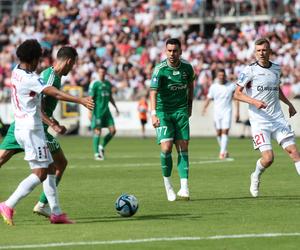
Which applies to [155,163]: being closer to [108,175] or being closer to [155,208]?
[108,175]

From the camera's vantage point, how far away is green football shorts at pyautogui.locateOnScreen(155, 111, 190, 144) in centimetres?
1636

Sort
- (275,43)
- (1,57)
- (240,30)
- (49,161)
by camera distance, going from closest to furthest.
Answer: (49,161), (275,43), (240,30), (1,57)

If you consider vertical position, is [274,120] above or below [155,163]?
above

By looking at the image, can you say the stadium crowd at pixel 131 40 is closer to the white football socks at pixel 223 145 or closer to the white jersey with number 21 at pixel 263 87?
the white football socks at pixel 223 145

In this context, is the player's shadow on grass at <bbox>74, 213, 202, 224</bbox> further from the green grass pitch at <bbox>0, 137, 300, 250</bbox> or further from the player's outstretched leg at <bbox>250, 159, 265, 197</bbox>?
the player's outstretched leg at <bbox>250, 159, 265, 197</bbox>

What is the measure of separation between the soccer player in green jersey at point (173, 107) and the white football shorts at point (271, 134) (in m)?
1.12

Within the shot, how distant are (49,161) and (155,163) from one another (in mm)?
12754

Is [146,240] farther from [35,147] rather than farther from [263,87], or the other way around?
[263,87]

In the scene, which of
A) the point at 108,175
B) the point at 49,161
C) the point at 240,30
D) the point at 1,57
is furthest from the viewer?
the point at 1,57

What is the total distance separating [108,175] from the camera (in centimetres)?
2164

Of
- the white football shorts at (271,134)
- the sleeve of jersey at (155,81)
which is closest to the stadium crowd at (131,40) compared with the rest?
the white football shorts at (271,134)

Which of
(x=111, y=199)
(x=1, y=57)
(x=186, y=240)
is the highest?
(x=186, y=240)

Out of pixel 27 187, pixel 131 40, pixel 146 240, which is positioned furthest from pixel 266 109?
pixel 131 40

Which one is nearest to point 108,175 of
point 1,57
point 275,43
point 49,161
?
point 49,161
